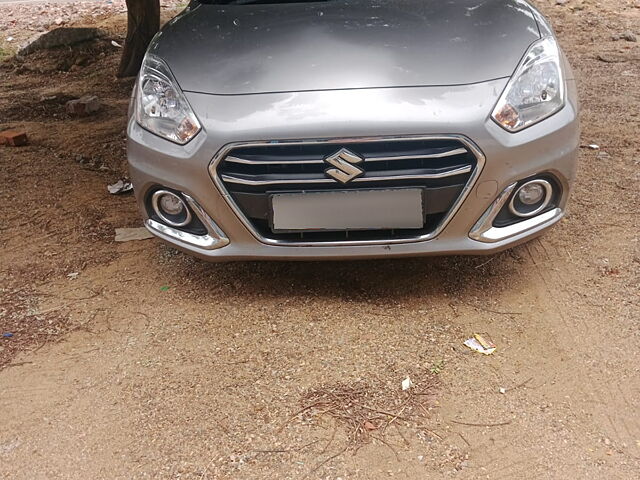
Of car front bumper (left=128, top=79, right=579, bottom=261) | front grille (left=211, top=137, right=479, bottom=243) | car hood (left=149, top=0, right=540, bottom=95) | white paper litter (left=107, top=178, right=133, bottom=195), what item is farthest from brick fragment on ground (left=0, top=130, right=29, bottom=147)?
front grille (left=211, top=137, right=479, bottom=243)

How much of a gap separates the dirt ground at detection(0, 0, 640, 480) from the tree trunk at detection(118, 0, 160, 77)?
10.2 feet

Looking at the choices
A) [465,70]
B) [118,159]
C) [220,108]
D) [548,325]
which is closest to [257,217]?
[220,108]

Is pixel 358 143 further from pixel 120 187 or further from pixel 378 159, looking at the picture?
pixel 120 187

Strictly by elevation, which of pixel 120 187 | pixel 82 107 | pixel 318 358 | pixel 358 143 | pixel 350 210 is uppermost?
pixel 358 143

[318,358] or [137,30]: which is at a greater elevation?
[318,358]

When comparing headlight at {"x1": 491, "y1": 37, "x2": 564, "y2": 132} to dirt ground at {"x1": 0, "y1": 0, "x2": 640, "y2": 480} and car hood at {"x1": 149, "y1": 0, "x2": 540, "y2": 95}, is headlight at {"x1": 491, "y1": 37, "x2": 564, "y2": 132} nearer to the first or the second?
car hood at {"x1": 149, "y1": 0, "x2": 540, "y2": 95}

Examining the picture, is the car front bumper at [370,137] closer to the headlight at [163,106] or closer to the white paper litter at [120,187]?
the headlight at [163,106]

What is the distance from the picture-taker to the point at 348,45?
3008 mm

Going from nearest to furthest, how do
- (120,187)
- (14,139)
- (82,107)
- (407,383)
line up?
(407,383), (120,187), (14,139), (82,107)

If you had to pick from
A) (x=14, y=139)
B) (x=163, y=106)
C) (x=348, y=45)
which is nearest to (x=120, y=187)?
(x=14, y=139)

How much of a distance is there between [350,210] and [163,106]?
2.89 ft

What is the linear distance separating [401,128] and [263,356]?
0.97m

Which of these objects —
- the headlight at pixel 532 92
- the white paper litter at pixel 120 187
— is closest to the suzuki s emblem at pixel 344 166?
the headlight at pixel 532 92

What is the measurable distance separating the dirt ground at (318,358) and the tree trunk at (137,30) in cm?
312
